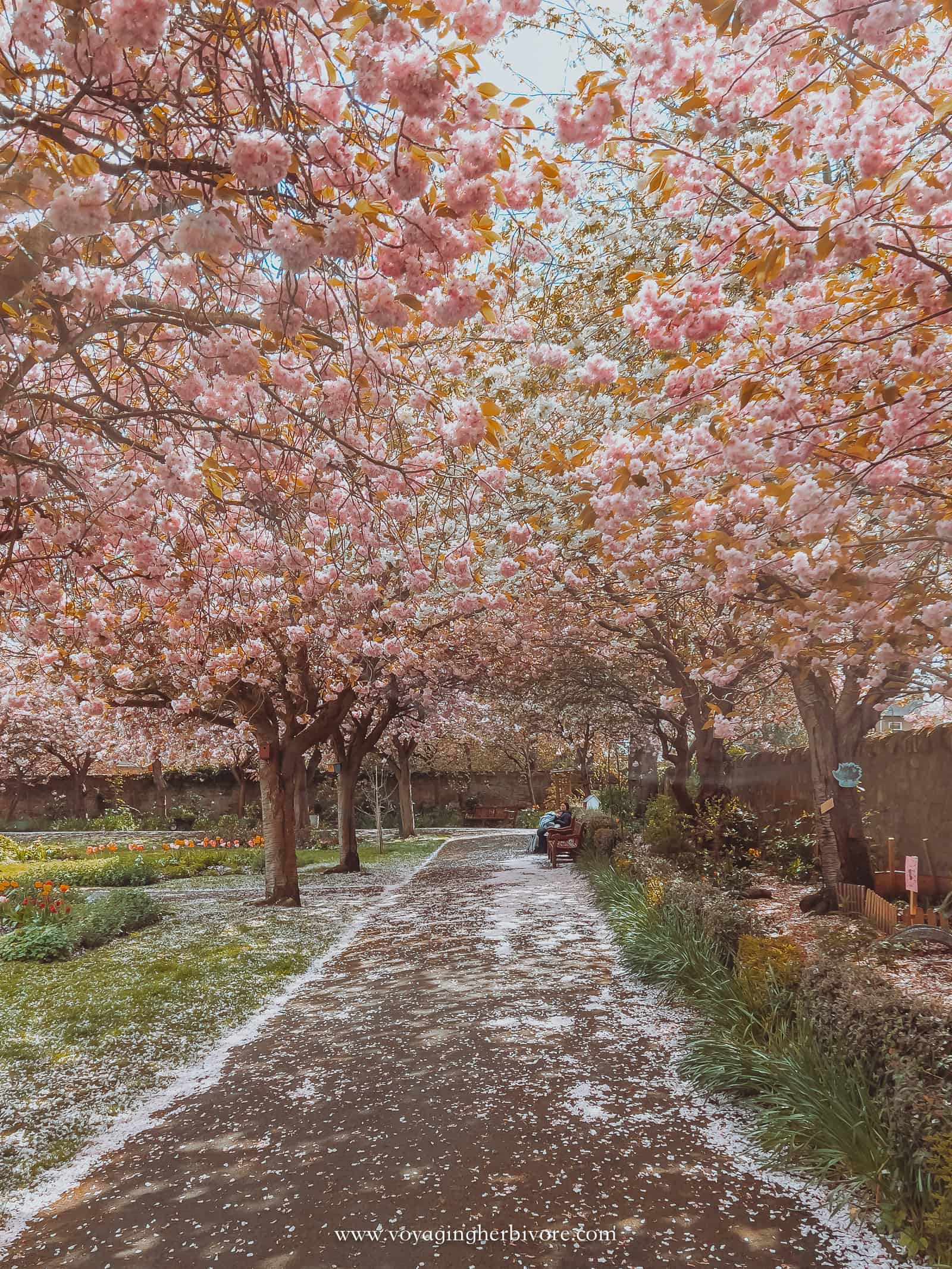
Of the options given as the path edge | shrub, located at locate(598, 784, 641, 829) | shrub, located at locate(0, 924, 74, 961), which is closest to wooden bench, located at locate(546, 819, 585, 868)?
shrub, located at locate(598, 784, 641, 829)

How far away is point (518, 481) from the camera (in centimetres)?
733

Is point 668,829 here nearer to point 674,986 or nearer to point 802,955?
point 674,986

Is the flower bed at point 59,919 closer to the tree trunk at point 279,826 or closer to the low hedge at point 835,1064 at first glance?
the tree trunk at point 279,826

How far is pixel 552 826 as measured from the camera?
66.3 ft

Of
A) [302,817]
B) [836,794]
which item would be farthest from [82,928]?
[302,817]

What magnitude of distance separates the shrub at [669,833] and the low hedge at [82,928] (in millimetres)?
7270

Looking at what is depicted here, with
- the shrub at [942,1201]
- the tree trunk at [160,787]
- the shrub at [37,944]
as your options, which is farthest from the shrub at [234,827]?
the shrub at [942,1201]

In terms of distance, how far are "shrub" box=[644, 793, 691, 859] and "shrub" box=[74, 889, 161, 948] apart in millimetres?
7203

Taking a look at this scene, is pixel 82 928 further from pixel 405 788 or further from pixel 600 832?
pixel 405 788

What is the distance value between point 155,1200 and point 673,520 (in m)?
5.10

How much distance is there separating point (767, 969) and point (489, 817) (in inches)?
1305

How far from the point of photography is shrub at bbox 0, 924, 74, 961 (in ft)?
28.3

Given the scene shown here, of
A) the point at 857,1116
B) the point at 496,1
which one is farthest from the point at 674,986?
the point at 496,1

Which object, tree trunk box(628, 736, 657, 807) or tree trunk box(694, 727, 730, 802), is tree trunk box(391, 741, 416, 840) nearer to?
tree trunk box(628, 736, 657, 807)
